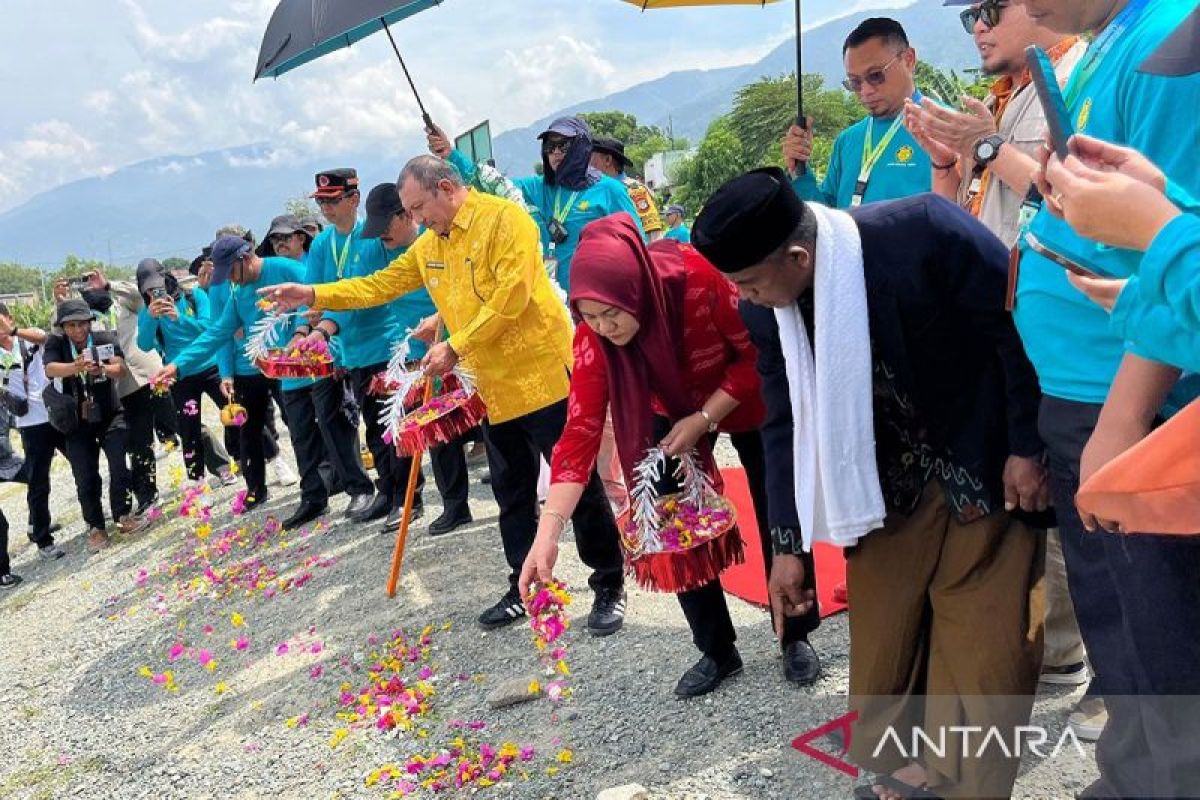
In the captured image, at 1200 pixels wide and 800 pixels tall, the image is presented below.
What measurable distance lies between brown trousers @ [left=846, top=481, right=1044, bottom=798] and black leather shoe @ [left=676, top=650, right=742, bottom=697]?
100 centimetres

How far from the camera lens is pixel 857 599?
2.43m

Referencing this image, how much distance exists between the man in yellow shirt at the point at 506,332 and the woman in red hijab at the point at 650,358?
92 cm

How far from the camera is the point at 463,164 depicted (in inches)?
226

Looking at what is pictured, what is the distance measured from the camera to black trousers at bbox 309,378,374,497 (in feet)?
20.6

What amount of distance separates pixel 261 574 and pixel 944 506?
5.15 meters

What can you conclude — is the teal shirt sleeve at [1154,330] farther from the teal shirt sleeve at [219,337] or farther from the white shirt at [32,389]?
the white shirt at [32,389]


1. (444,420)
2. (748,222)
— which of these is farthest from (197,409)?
(748,222)

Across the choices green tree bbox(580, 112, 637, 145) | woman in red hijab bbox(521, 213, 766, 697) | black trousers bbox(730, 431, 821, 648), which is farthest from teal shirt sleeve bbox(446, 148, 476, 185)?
green tree bbox(580, 112, 637, 145)

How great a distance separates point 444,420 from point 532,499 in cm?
57

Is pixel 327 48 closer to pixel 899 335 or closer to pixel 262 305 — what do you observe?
pixel 262 305

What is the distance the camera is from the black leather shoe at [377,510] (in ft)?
21.5

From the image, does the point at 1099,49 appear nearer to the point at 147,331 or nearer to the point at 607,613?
the point at 607,613

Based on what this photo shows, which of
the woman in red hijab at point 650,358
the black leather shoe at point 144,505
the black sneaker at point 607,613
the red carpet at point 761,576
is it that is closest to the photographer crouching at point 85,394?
the black leather shoe at point 144,505

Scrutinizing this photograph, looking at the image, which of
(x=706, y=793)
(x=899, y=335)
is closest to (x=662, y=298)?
(x=899, y=335)
